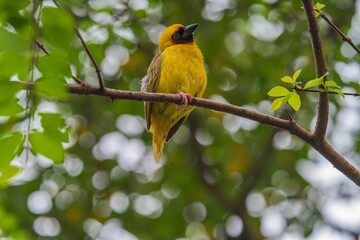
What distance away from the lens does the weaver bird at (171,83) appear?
4965 mm

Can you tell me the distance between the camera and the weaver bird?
496cm

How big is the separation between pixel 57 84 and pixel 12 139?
19.7 inches

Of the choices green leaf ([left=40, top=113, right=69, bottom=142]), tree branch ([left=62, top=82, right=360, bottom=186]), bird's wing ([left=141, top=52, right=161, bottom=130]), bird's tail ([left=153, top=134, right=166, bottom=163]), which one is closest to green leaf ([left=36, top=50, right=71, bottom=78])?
green leaf ([left=40, top=113, right=69, bottom=142])

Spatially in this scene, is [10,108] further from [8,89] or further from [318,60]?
[318,60]

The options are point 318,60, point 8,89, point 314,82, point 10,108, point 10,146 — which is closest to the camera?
point 8,89

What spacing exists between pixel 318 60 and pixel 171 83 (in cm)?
209

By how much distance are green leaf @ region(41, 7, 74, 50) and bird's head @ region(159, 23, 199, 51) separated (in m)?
3.36

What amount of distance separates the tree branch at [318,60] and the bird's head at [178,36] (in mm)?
2542

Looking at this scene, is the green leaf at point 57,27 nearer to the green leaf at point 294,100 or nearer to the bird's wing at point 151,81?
the green leaf at point 294,100

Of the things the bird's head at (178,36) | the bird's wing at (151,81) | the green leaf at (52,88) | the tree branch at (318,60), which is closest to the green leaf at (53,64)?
the green leaf at (52,88)

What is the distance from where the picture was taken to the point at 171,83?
16.3ft

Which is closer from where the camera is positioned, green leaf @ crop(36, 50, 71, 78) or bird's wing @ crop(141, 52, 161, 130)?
green leaf @ crop(36, 50, 71, 78)

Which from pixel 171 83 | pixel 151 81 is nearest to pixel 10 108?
pixel 171 83

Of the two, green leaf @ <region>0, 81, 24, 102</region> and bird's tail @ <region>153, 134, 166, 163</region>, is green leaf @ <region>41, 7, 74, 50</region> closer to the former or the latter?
green leaf @ <region>0, 81, 24, 102</region>
